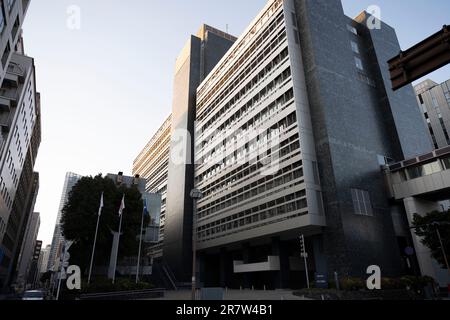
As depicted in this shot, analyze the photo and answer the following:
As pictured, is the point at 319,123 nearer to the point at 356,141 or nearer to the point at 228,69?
the point at 356,141

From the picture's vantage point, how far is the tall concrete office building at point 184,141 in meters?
65.7

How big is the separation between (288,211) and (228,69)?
121ft

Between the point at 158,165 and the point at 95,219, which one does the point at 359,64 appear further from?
the point at 158,165

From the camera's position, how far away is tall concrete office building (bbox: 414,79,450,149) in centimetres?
7369

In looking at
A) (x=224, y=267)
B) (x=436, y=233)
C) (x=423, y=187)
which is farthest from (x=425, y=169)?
(x=224, y=267)

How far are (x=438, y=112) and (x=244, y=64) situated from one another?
173 ft

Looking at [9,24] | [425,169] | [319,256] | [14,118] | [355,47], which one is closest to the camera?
[9,24]

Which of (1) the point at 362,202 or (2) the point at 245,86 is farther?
(2) the point at 245,86

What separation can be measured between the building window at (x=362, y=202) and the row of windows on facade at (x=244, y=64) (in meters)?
27.5

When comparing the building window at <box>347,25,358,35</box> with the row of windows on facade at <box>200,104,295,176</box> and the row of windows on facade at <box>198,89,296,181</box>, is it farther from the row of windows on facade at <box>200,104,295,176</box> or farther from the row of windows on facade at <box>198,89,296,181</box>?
the row of windows on facade at <box>200,104,295,176</box>

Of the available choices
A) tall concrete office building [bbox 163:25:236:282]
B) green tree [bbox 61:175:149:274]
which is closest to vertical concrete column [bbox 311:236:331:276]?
green tree [bbox 61:175:149:274]

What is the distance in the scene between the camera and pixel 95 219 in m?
42.0

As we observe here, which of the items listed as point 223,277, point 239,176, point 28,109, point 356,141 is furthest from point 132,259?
point 356,141

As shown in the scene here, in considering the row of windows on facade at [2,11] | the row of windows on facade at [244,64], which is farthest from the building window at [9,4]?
the row of windows on facade at [244,64]
